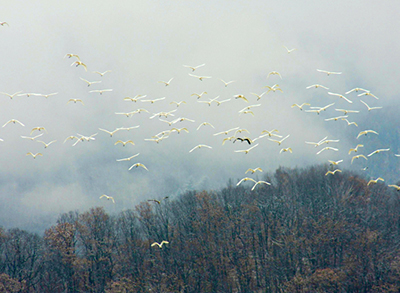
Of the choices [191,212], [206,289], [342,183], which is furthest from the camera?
[342,183]

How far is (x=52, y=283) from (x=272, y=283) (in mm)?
37969

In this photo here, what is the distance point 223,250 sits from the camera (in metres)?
69.2

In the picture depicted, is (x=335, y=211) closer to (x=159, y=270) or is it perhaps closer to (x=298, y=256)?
(x=298, y=256)

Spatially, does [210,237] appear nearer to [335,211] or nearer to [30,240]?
[335,211]

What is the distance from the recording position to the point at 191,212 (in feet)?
257

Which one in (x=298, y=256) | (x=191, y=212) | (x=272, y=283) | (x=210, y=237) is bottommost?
(x=272, y=283)

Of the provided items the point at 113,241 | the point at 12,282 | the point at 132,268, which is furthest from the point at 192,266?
the point at 12,282

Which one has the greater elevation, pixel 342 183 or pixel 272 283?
pixel 342 183

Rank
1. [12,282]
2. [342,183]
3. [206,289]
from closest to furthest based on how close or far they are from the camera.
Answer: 1. [12,282]
2. [206,289]
3. [342,183]

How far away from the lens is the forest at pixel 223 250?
60.4 m

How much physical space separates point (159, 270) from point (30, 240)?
2634 centimetres

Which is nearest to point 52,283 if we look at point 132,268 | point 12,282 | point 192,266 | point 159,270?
point 12,282

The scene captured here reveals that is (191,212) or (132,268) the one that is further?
(191,212)

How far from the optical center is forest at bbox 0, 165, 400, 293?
198 ft
